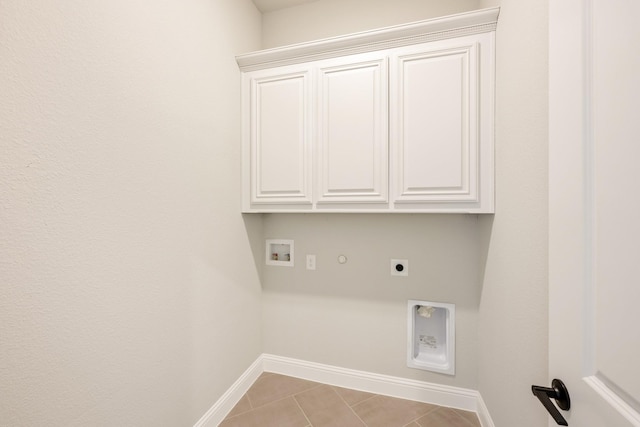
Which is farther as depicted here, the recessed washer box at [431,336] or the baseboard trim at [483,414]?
the recessed washer box at [431,336]

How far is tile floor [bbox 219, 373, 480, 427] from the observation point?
156 centimetres

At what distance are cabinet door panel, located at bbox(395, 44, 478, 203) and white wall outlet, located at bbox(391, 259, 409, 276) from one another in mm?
515

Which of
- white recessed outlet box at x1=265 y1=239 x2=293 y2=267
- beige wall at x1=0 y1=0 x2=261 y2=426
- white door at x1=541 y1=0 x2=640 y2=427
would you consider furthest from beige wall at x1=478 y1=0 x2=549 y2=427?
beige wall at x1=0 y1=0 x2=261 y2=426

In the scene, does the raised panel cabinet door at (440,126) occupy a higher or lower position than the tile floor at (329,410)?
higher

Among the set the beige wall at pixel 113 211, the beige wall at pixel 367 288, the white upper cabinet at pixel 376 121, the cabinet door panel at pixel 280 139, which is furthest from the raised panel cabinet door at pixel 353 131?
the beige wall at pixel 113 211

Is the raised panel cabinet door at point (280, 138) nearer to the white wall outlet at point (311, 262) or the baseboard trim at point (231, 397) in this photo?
the white wall outlet at point (311, 262)

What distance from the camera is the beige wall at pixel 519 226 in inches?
35.7

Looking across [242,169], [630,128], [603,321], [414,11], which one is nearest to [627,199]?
[630,128]

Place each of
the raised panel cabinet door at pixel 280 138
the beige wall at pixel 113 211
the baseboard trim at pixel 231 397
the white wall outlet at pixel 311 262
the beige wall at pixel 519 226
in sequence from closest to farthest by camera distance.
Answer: the beige wall at pixel 113 211, the beige wall at pixel 519 226, the baseboard trim at pixel 231 397, the raised panel cabinet door at pixel 280 138, the white wall outlet at pixel 311 262

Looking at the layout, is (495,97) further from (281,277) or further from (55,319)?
(55,319)

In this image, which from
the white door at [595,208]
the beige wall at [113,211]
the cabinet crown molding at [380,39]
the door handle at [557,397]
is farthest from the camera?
the cabinet crown molding at [380,39]

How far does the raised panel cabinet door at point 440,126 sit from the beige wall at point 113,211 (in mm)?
1093

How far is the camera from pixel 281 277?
81.8 inches

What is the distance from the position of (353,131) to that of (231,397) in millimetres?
1866
